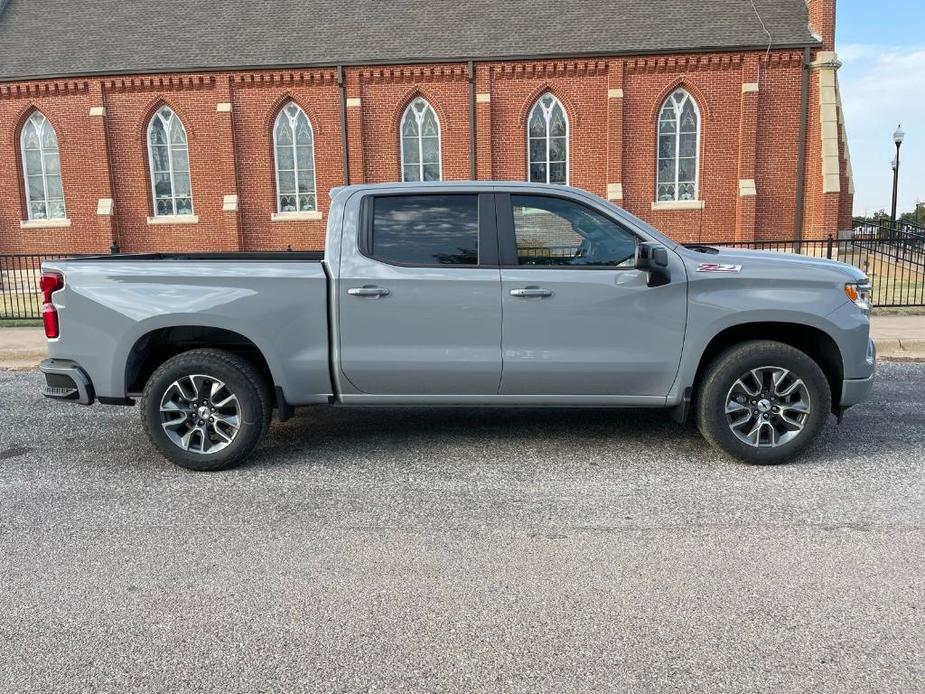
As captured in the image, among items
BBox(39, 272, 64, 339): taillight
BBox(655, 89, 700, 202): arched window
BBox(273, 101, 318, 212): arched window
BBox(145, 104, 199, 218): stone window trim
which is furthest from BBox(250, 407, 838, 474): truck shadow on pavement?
BBox(145, 104, 199, 218): stone window trim

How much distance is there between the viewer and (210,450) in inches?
200

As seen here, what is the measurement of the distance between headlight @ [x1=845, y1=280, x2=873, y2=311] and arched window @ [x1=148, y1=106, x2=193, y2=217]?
862 inches

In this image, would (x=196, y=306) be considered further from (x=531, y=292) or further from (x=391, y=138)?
(x=391, y=138)

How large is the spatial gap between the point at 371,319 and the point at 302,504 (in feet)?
4.44

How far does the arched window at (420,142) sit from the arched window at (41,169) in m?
11.4

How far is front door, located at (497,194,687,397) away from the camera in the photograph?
4930mm

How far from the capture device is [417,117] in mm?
22188

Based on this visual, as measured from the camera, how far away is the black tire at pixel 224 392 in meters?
5.02

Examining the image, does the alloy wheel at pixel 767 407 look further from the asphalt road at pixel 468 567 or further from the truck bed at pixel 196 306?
the truck bed at pixel 196 306

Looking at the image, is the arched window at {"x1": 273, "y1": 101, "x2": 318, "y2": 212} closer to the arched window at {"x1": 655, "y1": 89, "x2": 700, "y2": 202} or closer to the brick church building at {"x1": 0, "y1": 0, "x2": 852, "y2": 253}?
the brick church building at {"x1": 0, "y1": 0, "x2": 852, "y2": 253}

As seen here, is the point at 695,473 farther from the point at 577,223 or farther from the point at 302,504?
the point at 302,504

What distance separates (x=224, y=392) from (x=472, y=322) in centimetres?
187

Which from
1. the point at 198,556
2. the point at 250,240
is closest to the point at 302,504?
the point at 198,556

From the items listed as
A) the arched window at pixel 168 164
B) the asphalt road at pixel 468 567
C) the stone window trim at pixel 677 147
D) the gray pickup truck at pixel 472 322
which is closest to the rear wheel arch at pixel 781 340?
the gray pickup truck at pixel 472 322
